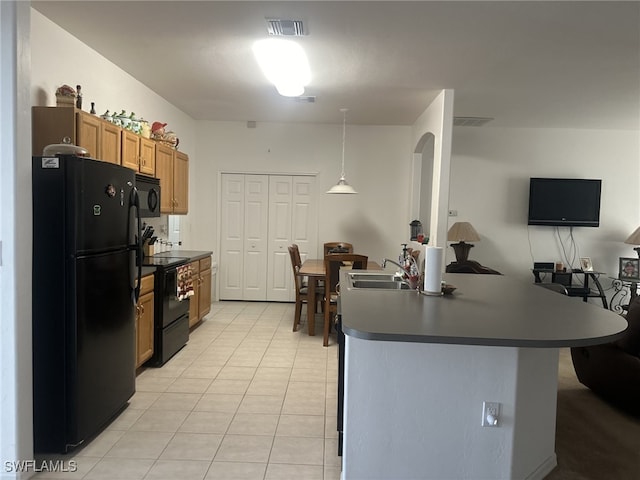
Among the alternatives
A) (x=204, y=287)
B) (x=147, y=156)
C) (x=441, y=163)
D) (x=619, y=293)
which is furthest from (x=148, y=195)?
(x=619, y=293)

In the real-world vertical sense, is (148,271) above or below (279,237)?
below

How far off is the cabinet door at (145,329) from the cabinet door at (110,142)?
1120 millimetres

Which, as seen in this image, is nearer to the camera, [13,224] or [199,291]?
[13,224]

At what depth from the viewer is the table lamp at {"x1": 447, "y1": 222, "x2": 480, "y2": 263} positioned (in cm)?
588

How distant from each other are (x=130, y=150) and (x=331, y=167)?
3.35 m

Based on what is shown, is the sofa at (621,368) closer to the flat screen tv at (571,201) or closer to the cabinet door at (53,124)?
the flat screen tv at (571,201)

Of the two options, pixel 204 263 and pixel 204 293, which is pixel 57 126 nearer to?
pixel 204 263

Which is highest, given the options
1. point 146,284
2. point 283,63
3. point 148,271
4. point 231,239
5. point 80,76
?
point 283,63

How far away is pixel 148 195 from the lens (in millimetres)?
3916

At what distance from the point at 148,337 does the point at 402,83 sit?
338 cm

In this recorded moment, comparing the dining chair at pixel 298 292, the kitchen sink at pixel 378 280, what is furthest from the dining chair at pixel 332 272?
the kitchen sink at pixel 378 280

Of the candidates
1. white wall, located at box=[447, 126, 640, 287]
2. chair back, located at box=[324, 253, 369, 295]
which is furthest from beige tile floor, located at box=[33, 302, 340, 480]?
white wall, located at box=[447, 126, 640, 287]

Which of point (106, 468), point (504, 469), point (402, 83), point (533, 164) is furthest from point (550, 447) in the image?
point (533, 164)

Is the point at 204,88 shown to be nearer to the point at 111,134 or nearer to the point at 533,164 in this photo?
the point at 111,134
